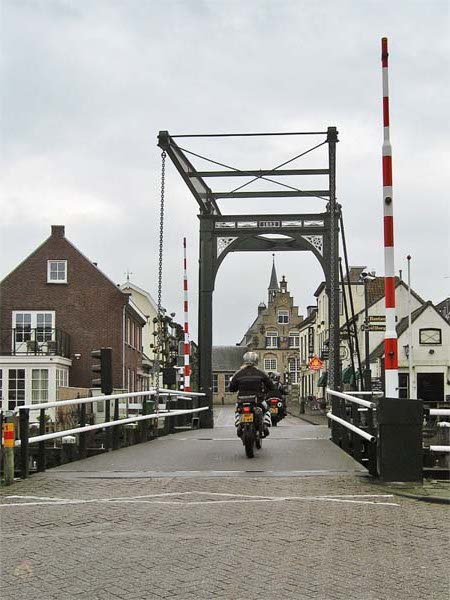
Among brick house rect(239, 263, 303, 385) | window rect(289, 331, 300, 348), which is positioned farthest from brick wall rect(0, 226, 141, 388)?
window rect(289, 331, 300, 348)

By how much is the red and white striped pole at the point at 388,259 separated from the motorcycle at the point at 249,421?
2.66 m

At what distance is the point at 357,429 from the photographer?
991 centimetres

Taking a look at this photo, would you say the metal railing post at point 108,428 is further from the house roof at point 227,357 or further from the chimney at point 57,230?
the house roof at point 227,357

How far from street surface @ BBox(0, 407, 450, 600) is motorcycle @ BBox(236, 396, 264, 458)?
1538 mm

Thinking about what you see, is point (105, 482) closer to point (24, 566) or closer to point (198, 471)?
point (198, 471)

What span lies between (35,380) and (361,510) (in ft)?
99.7

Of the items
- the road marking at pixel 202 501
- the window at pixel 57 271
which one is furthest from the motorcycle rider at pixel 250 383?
the window at pixel 57 271

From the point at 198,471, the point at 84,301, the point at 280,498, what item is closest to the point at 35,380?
the point at 84,301

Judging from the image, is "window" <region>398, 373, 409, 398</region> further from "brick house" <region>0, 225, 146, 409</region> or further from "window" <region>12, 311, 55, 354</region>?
"window" <region>12, 311, 55, 354</region>

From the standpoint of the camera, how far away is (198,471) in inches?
365

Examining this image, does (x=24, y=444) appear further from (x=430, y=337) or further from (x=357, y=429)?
(x=430, y=337)

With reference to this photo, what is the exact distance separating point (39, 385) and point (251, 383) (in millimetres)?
25815

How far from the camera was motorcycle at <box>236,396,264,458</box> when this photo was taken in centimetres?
1070

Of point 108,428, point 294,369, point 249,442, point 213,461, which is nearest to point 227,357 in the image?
point 294,369
